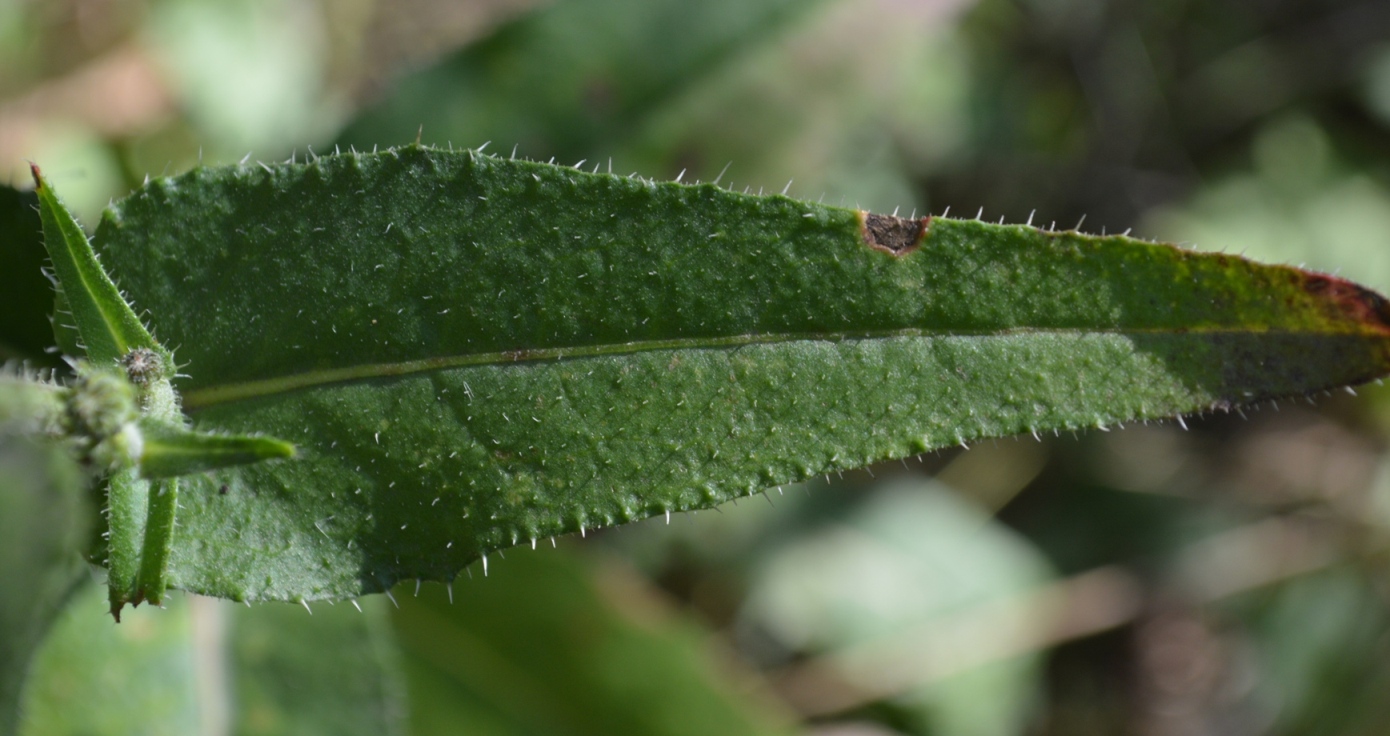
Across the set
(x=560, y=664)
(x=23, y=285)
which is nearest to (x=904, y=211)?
(x=560, y=664)

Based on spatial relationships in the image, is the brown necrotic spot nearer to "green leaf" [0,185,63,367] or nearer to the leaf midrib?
the leaf midrib

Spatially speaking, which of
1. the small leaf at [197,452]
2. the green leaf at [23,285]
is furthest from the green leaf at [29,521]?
the green leaf at [23,285]

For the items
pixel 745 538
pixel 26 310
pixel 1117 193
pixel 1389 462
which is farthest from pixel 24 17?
pixel 1389 462

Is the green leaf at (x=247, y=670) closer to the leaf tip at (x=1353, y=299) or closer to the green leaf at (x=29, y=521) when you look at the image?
the green leaf at (x=29, y=521)

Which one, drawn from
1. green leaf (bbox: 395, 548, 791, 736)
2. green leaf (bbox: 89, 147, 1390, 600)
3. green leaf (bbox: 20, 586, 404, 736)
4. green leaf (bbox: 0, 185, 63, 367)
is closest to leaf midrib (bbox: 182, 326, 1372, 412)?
green leaf (bbox: 89, 147, 1390, 600)

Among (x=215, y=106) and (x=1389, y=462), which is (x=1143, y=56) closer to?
(x=1389, y=462)

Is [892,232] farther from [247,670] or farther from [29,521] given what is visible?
[247,670]
